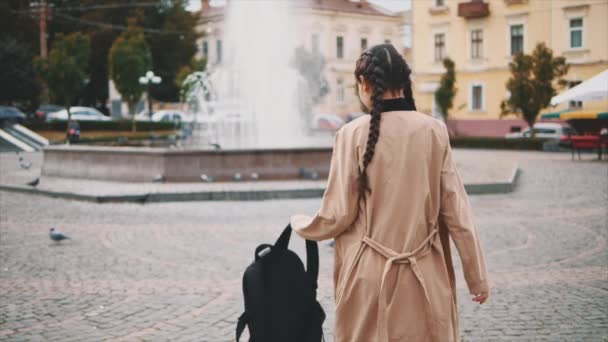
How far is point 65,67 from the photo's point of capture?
135 ft

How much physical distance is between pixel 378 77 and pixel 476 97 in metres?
45.6

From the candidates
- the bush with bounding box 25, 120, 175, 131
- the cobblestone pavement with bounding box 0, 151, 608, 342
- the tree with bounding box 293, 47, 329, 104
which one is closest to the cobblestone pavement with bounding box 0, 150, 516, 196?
the cobblestone pavement with bounding box 0, 151, 608, 342

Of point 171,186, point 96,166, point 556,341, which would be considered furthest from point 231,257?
point 96,166

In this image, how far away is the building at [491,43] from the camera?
4088 cm

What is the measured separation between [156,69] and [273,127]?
43518 mm

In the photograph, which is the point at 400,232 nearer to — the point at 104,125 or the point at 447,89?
the point at 447,89

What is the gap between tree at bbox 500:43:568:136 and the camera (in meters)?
34.2

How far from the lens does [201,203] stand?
1416 cm

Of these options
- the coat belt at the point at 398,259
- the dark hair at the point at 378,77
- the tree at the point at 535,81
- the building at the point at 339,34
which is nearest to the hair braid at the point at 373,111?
the dark hair at the point at 378,77

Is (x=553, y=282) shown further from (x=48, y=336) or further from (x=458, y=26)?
→ (x=458, y=26)

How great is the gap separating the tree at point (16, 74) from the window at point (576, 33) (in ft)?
104

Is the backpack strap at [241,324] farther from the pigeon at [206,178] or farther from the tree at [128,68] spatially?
the tree at [128,68]

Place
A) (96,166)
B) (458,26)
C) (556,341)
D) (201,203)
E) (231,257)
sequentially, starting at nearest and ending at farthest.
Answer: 1. (556,341)
2. (231,257)
3. (201,203)
4. (96,166)
5. (458,26)

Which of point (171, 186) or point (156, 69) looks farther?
point (156, 69)
